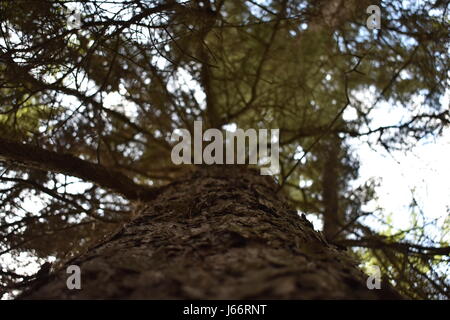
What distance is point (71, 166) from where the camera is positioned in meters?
2.82

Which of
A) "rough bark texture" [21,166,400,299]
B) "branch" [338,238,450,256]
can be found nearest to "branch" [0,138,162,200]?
"rough bark texture" [21,166,400,299]

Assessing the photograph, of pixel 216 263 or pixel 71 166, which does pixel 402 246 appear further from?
pixel 71 166

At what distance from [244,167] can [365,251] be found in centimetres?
196

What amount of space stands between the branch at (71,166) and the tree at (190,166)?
0.04 ft

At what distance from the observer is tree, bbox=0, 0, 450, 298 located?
4.49ft

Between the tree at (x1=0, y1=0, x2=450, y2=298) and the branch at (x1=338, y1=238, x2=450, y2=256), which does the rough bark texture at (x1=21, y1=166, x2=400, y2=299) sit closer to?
the tree at (x1=0, y1=0, x2=450, y2=298)

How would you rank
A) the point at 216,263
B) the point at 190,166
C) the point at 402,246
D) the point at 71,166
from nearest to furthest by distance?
the point at 216,263, the point at 71,166, the point at 402,246, the point at 190,166

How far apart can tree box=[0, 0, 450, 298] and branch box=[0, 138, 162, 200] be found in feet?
0.04

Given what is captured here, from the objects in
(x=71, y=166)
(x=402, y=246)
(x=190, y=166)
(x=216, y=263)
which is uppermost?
(x=190, y=166)

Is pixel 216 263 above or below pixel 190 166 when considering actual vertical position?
below

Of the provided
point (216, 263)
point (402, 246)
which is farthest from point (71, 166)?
point (402, 246)

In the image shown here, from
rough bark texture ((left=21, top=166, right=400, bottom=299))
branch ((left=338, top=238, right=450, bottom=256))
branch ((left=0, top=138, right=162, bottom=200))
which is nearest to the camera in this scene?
rough bark texture ((left=21, top=166, right=400, bottom=299))

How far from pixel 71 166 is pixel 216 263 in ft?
6.15

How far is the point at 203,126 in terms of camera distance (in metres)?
4.48
